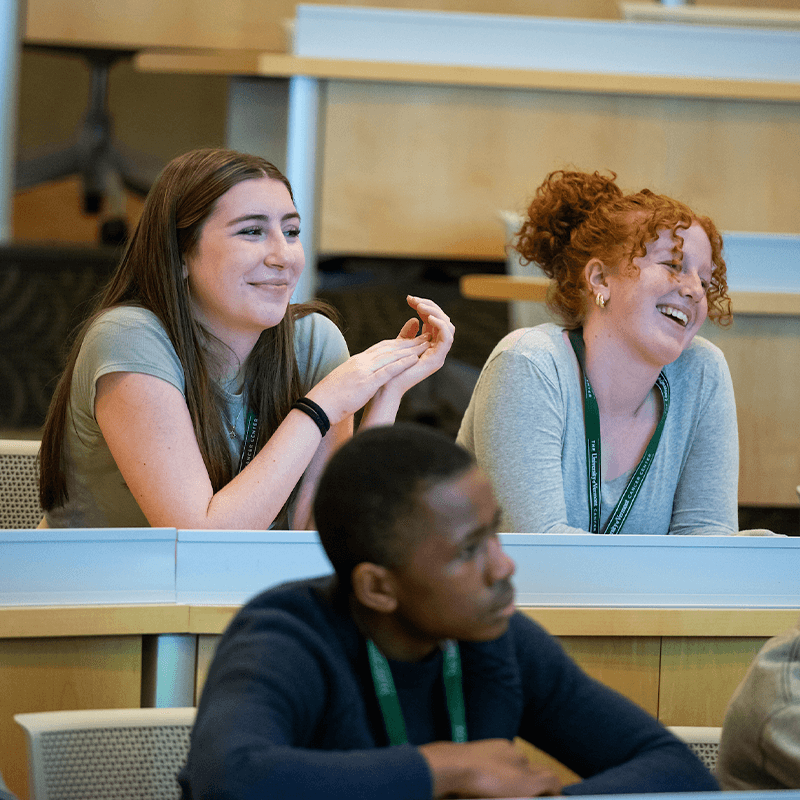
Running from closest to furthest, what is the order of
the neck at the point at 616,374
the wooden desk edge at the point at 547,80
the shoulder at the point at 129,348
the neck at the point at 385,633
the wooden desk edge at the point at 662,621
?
the neck at the point at 385,633, the wooden desk edge at the point at 662,621, the shoulder at the point at 129,348, the neck at the point at 616,374, the wooden desk edge at the point at 547,80

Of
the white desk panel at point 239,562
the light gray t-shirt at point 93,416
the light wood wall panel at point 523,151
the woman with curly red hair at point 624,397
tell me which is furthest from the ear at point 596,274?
the light wood wall panel at point 523,151

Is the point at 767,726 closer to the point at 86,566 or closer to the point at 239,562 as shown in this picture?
the point at 239,562

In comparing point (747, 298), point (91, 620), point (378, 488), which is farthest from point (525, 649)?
point (747, 298)

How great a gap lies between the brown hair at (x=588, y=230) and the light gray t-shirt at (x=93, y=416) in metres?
0.49

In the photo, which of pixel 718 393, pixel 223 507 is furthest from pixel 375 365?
pixel 718 393

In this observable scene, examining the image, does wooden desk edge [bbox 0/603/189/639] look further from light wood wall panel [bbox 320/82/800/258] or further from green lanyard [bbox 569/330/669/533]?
light wood wall panel [bbox 320/82/800/258]

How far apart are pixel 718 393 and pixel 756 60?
6.16 ft

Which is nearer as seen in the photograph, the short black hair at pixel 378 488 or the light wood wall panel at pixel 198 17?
the short black hair at pixel 378 488

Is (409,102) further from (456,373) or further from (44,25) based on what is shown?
(44,25)

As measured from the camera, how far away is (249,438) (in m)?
1.67

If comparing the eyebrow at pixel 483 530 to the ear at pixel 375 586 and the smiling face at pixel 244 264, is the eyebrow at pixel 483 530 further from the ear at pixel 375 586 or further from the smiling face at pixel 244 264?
the smiling face at pixel 244 264

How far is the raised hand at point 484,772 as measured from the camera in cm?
81

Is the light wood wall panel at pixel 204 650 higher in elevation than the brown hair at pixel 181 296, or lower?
lower

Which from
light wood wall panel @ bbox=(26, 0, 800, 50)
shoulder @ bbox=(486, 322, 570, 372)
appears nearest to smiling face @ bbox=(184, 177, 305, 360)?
shoulder @ bbox=(486, 322, 570, 372)
